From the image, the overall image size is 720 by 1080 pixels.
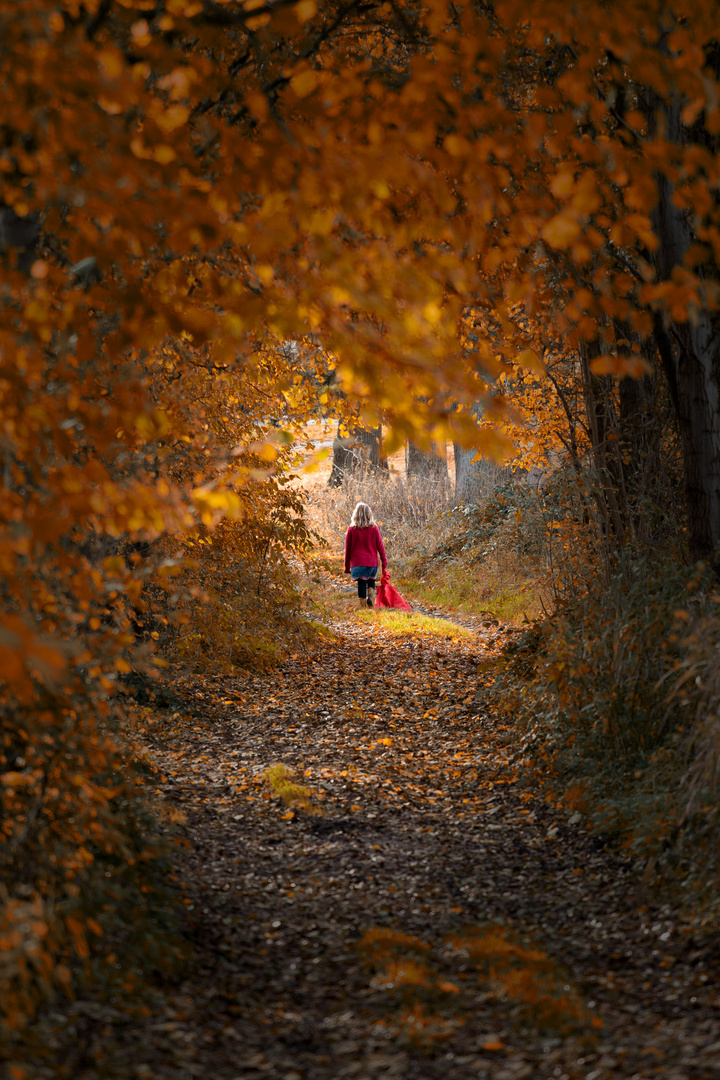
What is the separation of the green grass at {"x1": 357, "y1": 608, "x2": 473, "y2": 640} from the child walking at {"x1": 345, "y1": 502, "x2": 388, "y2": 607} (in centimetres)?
51

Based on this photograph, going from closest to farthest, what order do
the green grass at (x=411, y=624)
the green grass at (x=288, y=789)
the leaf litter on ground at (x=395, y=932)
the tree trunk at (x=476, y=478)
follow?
the leaf litter on ground at (x=395, y=932), the green grass at (x=288, y=789), the green grass at (x=411, y=624), the tree trunk at (x=476, y=478)

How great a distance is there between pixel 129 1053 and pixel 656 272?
5676 mm

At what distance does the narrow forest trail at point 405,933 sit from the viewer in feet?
11.1

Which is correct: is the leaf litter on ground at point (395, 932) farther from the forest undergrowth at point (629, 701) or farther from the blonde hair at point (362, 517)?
the blonde hair at point (362, 517)

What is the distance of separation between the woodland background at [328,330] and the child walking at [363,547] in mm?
4950

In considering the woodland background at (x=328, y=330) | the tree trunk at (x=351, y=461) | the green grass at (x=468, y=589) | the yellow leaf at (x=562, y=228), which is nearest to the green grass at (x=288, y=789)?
the woodland background at (x=328, y=330)

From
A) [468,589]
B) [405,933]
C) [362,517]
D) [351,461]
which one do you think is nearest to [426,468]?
[351,461]

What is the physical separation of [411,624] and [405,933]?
8.36m

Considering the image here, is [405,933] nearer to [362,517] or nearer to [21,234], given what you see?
[21,234]

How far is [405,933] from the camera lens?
446 cm

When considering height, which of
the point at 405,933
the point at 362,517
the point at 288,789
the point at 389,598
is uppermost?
the point at 362,517

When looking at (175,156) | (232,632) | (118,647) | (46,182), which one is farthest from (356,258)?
(232,632)

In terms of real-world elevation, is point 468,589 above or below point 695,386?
below

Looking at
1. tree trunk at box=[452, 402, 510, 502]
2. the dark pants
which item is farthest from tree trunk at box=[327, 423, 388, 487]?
the dark pants
